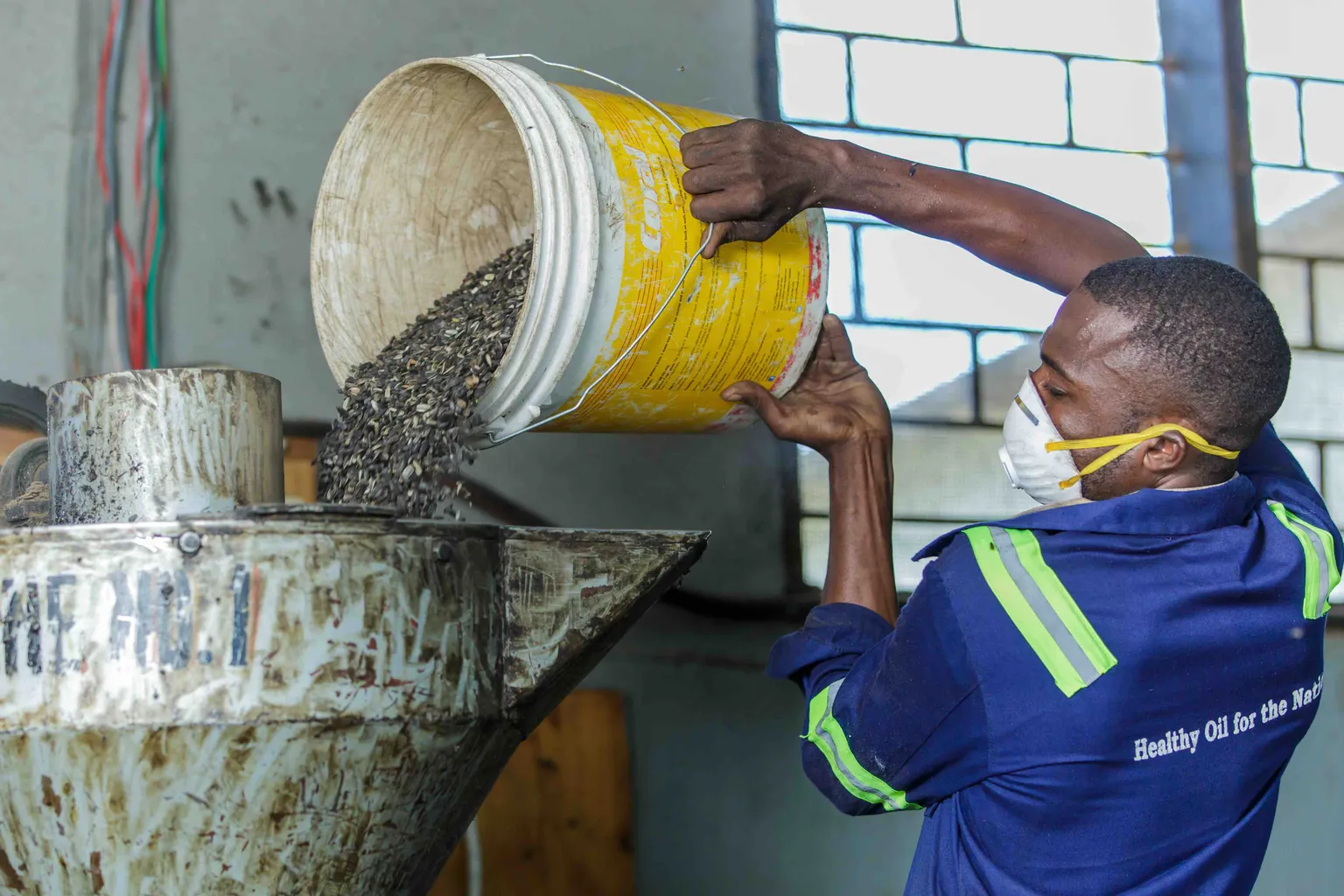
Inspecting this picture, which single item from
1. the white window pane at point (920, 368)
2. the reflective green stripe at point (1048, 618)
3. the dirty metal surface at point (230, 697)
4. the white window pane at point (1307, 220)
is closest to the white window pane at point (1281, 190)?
the white window pane at point (1307, 220)

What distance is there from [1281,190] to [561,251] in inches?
116

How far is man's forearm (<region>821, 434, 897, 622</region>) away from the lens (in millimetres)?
1788

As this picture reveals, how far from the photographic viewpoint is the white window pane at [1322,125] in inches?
156

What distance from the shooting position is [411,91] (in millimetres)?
2182

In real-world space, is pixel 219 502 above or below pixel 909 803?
above

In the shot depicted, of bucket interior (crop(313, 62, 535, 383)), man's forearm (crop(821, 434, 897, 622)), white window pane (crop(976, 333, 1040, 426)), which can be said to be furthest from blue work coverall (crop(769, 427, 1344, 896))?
white window pane (crop(976, 333, 1040, 426))

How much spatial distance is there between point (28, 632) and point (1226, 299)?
134cm

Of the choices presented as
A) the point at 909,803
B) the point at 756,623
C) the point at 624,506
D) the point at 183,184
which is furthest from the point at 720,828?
the point at 183,184

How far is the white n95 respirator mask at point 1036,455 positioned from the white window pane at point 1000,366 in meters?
2.04

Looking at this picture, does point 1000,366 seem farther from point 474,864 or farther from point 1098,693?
point 1098,693

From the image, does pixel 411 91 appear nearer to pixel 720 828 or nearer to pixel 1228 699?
pixel 1228 699

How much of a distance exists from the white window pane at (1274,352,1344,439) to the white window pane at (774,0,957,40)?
4.67 ft

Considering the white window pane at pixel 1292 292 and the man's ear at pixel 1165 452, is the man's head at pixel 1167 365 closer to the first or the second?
the man's ear at pixel 1165 452

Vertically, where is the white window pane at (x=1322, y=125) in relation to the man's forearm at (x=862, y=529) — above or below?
above
